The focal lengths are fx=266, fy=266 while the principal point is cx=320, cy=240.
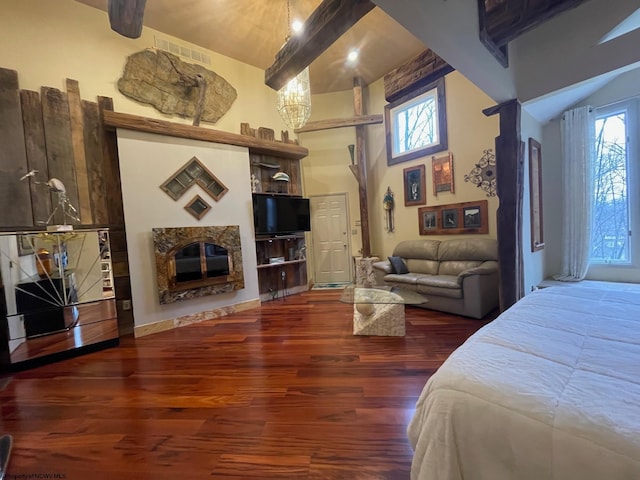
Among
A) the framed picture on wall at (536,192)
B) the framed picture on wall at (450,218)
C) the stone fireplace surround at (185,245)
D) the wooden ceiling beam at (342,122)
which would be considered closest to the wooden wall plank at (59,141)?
the stone fireplace surround at (185,245)

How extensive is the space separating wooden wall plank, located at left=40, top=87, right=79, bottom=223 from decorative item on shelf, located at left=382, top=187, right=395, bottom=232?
4.69 metres

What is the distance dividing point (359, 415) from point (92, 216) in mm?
3681

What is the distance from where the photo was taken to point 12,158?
2.81m

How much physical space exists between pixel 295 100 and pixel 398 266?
9.35ft

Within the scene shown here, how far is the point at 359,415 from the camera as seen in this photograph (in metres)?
1.71

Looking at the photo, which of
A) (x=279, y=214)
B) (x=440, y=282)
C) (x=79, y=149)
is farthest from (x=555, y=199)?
(x=79, y=149)

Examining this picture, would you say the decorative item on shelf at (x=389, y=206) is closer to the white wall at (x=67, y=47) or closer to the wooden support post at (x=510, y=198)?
the wooden support post at (x=510, y=198)

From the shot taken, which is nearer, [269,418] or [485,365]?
[485,365]

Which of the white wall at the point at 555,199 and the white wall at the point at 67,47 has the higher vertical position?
the white wall at the point at 67,47

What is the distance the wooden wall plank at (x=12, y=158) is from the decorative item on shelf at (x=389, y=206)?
506cm

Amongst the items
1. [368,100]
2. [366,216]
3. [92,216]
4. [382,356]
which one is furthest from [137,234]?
[368,100]

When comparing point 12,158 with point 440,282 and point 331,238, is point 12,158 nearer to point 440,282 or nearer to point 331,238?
point 331,238

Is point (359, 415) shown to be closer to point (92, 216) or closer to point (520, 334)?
point (520, 334)

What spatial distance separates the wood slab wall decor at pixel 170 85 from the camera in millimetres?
3553
